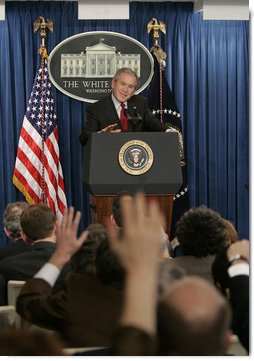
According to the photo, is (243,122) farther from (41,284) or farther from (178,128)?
(41,284)

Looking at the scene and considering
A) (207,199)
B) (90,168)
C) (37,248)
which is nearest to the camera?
(37,248)

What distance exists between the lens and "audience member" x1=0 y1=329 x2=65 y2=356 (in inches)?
48.9

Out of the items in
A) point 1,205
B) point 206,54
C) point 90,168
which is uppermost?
point 206,54

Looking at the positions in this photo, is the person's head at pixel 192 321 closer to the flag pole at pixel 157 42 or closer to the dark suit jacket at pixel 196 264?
the dark suit jacket at pixel 196 264

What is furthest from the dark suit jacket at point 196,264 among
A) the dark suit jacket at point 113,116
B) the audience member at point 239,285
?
the dark suit jacket at point 113,116

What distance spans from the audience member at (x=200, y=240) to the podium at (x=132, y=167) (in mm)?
2265

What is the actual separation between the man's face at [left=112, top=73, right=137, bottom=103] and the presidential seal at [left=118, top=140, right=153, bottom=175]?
58 centimetres

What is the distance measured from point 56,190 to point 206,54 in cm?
221

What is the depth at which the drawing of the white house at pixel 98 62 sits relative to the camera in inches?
309

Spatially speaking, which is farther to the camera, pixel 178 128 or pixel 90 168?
pixel 178 128

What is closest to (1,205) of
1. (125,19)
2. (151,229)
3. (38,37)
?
(38,37)

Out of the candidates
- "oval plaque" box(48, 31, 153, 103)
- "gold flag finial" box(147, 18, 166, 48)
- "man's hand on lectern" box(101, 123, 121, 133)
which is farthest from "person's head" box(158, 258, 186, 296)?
"gold flag finial" box(147, 18, 166, 48)

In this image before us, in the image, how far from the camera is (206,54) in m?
7.95

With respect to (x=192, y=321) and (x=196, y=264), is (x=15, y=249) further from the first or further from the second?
(x=192, y=321)
